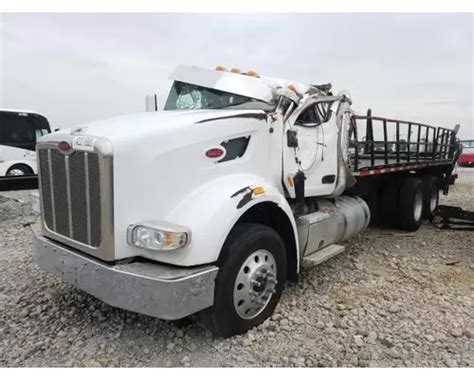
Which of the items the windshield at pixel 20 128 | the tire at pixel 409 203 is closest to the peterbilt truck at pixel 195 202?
the tire at pixel 409 203

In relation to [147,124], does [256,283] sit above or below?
below

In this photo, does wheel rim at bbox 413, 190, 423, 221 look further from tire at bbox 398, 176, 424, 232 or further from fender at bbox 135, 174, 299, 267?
fender at bbox 135, 174, 299, 267

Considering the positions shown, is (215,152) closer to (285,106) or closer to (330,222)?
(285,106)

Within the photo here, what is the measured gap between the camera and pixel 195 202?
116 inches

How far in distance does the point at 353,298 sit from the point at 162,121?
253cm

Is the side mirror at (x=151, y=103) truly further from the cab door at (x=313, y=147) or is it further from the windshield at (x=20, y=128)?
the windshield at (x=20, y=128)

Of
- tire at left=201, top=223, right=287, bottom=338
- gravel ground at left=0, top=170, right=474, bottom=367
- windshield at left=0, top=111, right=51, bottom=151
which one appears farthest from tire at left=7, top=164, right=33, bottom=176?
tire at left=201, top=223, right=287, bottom=338

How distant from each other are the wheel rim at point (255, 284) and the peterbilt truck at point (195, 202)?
0.03 ft

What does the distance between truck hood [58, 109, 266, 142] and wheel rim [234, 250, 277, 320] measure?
1170 mm

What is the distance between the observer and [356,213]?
16.6 feet

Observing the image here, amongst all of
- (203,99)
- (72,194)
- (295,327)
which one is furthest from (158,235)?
(203,99)

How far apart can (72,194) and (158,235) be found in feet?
2.71

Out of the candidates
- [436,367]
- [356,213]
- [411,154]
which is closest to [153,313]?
[436,367]

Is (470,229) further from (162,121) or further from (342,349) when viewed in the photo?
(162,121)
